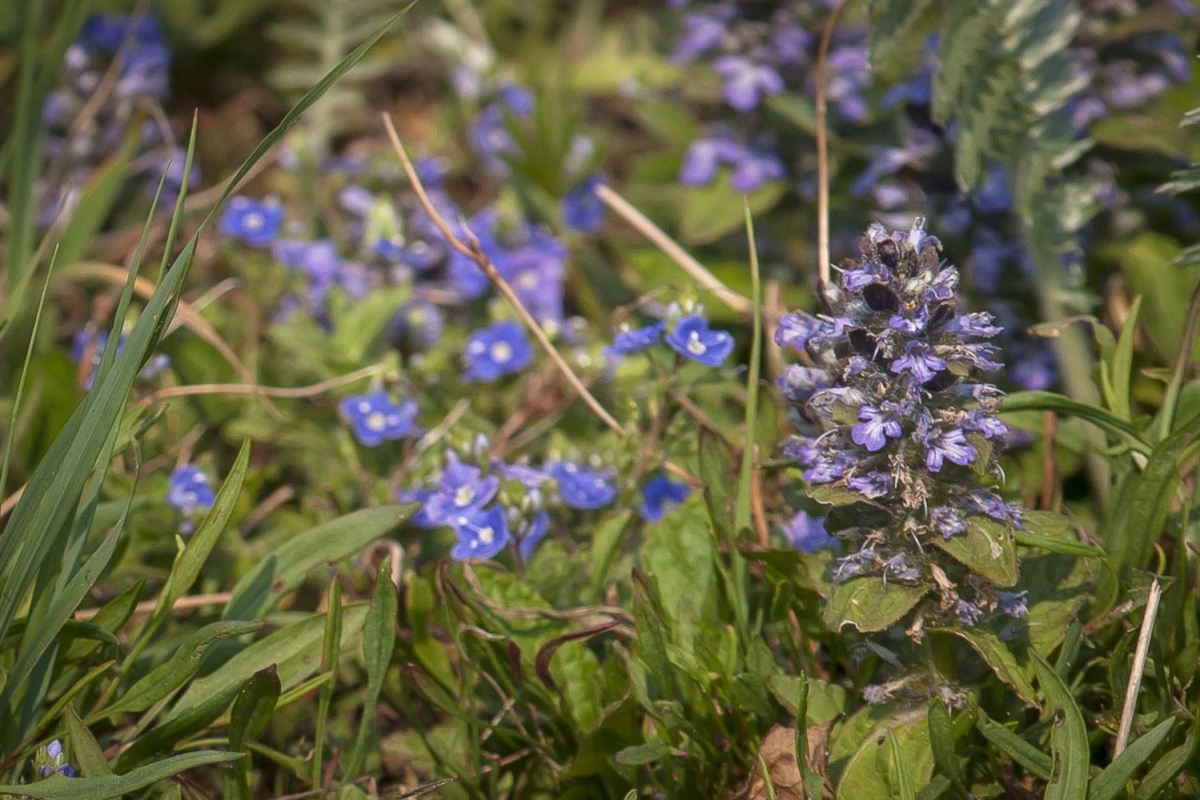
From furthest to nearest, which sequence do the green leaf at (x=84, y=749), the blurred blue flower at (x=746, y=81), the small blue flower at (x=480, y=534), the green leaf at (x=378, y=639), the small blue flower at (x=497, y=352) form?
the blurred blue flower at (x=746, y=81)
the small blue flower at (x=497, y=352)
the small blue flower at (x=480, y=534)
the green leaf at (x=378, y=639)
the green leaf at (x=84, y=749)

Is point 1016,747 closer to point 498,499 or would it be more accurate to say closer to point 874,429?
point 874,429

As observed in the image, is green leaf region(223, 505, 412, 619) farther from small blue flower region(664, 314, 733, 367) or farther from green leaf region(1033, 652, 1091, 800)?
green leaf region(1033, 652, 1091, 800)

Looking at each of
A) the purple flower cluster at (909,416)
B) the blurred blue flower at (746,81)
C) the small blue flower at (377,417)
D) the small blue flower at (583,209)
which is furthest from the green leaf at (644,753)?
the small blue flower at (583,209)

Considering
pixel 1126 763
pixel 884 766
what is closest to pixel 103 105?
pixel 884 766

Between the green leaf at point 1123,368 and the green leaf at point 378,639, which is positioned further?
the green leaf at point 1123,368

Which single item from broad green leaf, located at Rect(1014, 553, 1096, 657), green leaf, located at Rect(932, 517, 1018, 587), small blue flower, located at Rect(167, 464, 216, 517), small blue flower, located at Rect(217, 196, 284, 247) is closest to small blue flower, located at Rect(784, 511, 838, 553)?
broad green leaf, located at Rect(1014, 553, 1096, 657)

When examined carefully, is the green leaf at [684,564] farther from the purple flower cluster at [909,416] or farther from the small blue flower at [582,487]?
the purple flower cluster at [909,416]
